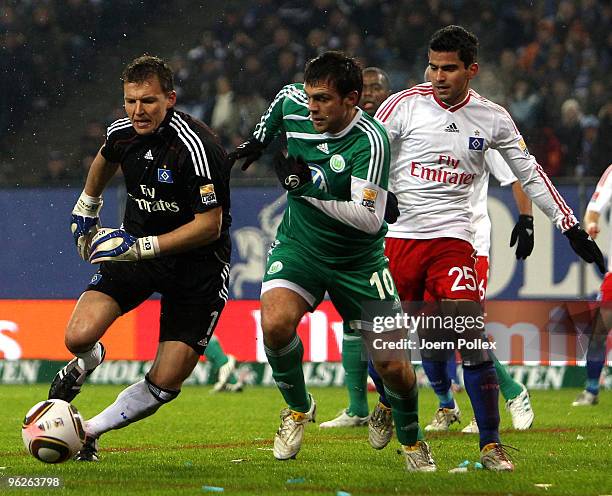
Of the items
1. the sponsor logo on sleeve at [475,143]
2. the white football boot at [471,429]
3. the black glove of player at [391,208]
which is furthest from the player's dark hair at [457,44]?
the white football boot at [471,429]

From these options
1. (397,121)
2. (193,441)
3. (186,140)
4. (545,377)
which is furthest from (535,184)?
(545,377)

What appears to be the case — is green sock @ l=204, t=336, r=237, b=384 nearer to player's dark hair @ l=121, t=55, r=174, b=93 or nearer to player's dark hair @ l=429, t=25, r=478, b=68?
player's dark hair @ l=429, t=25, r=478, b=68

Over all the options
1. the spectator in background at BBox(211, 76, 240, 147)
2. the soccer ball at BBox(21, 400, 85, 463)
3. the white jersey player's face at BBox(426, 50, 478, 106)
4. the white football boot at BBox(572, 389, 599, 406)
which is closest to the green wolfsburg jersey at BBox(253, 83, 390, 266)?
the white jersey player's face at BBox(426, 50, 478, 106)

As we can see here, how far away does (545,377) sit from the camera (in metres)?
12.8

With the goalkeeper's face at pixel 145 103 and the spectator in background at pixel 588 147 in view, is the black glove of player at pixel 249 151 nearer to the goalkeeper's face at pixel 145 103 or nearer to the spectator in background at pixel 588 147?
the goalkeeper's face at pixel 145 103

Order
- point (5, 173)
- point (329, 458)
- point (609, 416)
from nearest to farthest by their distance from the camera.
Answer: point (329, 458) → point (609, 416) → point (5, 173)

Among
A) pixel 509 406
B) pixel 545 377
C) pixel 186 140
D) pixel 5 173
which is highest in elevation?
pixel 186 140

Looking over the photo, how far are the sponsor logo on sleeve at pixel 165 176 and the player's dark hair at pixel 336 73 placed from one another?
856 mm

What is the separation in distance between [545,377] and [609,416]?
2899mm

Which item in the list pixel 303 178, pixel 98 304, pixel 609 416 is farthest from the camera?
pixel 609 416

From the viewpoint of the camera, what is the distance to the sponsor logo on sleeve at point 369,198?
608 cm

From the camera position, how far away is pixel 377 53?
16.1m

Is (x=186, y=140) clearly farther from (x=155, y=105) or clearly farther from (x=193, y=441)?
(x=193, y=441)

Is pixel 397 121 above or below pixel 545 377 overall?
above
